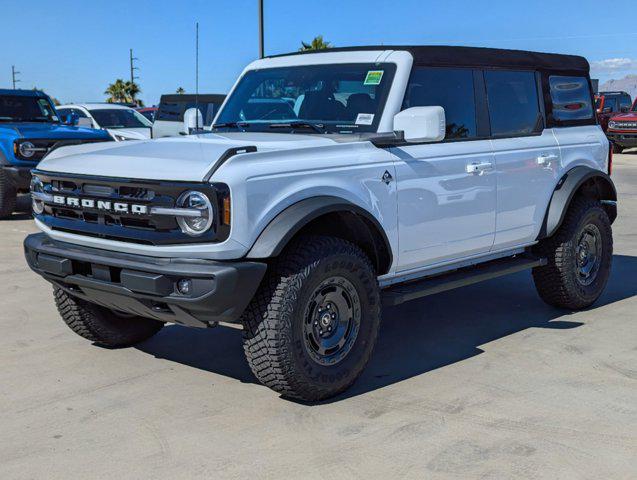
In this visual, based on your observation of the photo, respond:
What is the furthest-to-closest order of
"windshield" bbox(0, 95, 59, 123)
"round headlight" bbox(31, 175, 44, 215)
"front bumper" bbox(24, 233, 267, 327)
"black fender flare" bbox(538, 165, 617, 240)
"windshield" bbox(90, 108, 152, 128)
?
"windshield" bbox(90, 108, 152, 128) → "windshield" bbox(0, 95, 59, 123) → "black fender flare" bbox(538, 165, 617, 240) → "round headlight" bbox(31, 175, 44, 215) → "front bumper" bbox(24, 233, 267, 327)

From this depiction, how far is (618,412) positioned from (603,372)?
69cm

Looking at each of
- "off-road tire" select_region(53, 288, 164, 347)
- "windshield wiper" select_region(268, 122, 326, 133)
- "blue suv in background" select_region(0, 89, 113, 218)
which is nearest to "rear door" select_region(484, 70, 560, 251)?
"windshield wiper" select_region(268, 122, 326, 133)

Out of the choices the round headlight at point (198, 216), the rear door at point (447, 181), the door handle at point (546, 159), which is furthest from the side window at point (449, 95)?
the round headlight at point (198, 216)

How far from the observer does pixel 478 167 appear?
5320 millimetres

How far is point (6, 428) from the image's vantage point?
13.5ft

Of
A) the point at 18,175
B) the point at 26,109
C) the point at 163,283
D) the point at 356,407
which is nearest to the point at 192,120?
the point at 163,283

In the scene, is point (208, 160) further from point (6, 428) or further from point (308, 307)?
point (6, 428)

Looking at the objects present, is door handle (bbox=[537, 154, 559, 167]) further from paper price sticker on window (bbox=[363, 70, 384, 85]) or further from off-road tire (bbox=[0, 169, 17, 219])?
off-road tire (bbox=[0, 169, 17, 219])

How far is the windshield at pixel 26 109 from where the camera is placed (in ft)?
41.1

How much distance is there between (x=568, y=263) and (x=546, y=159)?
823mm

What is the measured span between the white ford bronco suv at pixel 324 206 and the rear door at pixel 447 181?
1cm

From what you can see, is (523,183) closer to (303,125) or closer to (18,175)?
(303,125)

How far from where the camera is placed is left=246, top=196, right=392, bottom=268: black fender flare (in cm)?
405

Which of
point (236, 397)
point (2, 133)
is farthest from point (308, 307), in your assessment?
point (2, 133)
